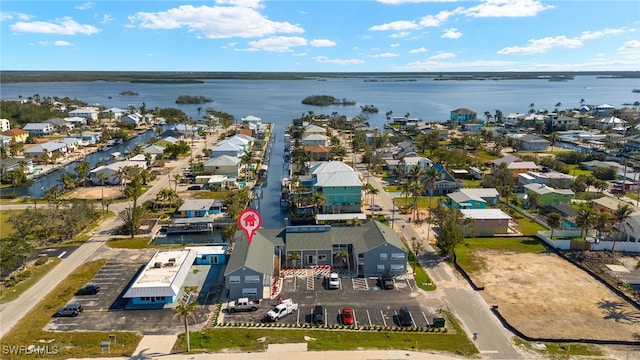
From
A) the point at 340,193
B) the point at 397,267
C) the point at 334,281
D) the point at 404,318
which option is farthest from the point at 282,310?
the point at 340,193

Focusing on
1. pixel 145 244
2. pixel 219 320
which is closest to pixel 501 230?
pixel 219 320

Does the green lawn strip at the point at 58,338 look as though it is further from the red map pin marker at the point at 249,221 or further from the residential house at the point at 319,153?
the residential house at the point at 319,153

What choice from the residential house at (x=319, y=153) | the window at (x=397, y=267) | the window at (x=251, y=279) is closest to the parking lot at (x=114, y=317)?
the window at (x=251, y=279)

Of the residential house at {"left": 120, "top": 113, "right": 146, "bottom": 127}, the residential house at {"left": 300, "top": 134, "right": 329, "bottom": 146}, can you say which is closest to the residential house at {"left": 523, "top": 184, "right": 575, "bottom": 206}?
the residential house at {"left": 300, "top": 134, "right": 329, "bottom": 146}

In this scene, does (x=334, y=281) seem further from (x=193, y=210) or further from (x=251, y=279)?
(x=193, y=210)

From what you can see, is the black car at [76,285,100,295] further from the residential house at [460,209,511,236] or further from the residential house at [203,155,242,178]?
the residential house at [203,155,242,178]
